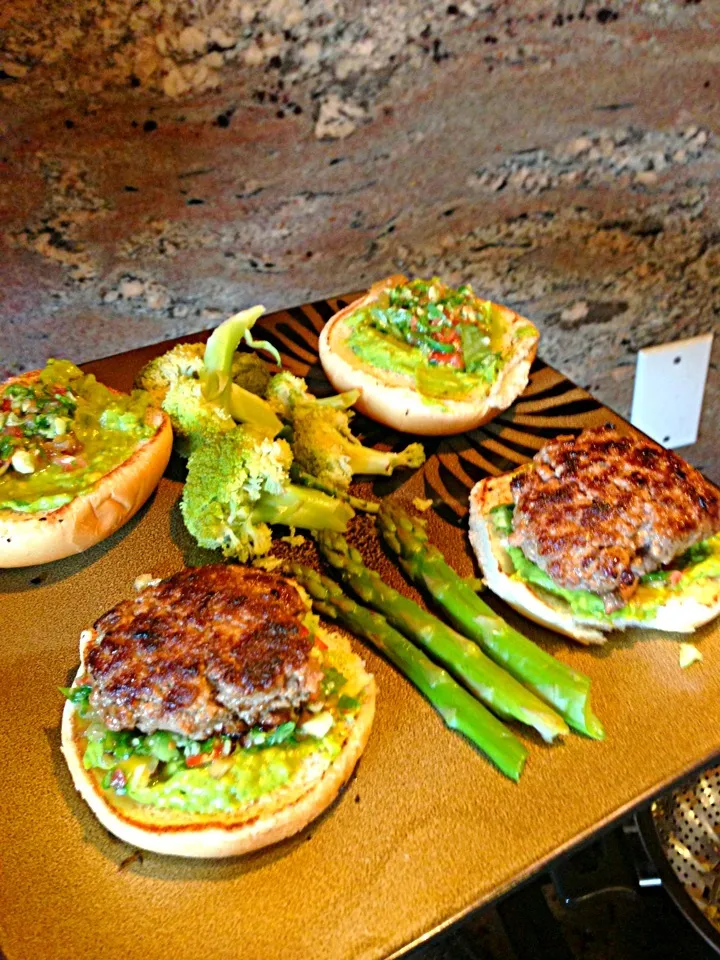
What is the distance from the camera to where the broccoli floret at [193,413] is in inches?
115

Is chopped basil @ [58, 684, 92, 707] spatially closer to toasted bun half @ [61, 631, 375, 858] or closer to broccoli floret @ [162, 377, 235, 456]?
toasted bun half @ [61, 631, 375, 858]

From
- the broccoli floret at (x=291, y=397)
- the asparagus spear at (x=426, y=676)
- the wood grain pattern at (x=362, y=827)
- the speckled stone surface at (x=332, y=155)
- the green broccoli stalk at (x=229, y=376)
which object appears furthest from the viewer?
the speckled stone surface at (x=332, y=155)

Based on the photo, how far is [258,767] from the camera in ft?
6.68

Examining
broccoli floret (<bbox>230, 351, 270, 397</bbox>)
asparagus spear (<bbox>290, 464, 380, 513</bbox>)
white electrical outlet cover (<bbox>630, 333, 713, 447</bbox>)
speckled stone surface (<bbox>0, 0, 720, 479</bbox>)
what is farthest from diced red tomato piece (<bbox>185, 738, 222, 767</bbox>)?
white electrical outlet cover (<bbox>630, 333, 713, 447</bbox>)

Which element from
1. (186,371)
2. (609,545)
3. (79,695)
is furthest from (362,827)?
(186,371)

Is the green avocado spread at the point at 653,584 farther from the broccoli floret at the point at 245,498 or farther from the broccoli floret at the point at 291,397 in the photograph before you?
the broccoli floret at the point at 291,397

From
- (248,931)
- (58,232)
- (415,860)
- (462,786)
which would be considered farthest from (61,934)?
(58,232)

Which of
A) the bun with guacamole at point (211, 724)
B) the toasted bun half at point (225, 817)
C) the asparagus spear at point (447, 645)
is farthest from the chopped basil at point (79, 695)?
the asparagus spear at point (447, 645)

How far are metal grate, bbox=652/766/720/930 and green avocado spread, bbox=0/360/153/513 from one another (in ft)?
7.73

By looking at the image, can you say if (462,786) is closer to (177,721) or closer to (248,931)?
(248,931)

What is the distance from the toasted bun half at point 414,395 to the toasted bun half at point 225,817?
143cm

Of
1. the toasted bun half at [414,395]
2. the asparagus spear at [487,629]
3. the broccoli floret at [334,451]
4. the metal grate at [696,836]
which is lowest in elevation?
the metal grate at [696,836]

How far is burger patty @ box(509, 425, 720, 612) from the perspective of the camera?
2.40 m

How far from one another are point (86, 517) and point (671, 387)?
432cm
